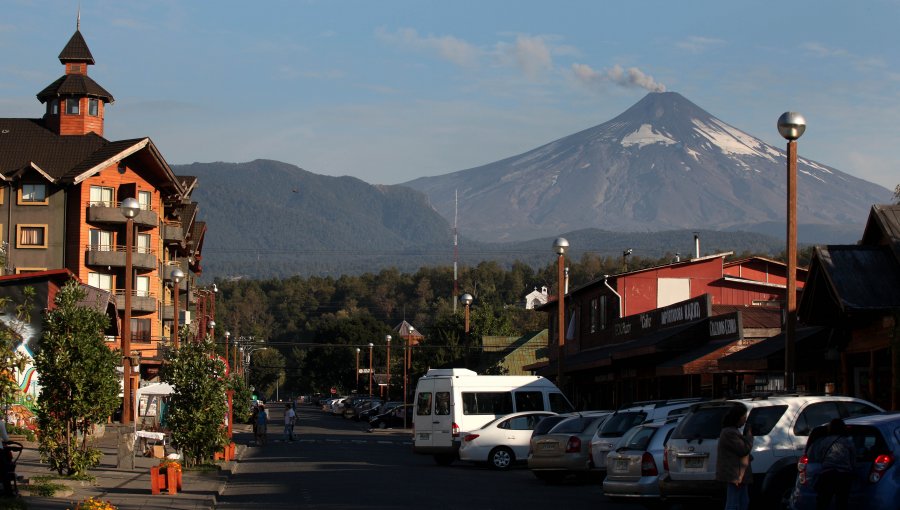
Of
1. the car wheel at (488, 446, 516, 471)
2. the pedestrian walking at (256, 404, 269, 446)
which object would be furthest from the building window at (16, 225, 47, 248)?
the car wheel at (488, 446, 516, 471)

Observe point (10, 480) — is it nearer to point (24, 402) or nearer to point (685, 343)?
point (24, 402)

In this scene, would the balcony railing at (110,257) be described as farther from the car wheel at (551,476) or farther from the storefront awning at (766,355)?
the car wheel at (551,476)

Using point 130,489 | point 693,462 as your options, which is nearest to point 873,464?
point 693,462

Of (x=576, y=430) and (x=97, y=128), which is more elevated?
(x=97, y=128)

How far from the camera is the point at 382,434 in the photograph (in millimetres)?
64062

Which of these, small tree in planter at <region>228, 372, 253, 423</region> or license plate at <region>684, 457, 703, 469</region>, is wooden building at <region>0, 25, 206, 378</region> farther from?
license plate at <region>684, 457, 703, 469</region>

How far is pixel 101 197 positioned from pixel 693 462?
5620 centimetres

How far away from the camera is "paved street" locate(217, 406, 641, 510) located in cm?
2041

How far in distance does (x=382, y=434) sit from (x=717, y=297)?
2051 centimetres

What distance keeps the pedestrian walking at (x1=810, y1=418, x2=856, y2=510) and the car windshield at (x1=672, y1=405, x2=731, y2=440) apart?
3.33m

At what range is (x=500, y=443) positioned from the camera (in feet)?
101

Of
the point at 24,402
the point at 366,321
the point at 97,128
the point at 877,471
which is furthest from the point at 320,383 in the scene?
the point at 877,471

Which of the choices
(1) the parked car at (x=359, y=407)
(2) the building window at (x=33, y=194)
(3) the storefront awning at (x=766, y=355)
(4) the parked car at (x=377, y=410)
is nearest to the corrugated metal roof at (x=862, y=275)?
(3) the storefront awning at (x=766, y=355)

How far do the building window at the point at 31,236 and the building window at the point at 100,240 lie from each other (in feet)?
8.21
